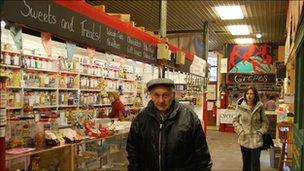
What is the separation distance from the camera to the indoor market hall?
3.04 meters

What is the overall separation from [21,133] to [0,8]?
1455 mm

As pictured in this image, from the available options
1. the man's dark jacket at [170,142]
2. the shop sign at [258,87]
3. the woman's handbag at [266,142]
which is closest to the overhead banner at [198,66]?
the woman's handbag at [266,142]

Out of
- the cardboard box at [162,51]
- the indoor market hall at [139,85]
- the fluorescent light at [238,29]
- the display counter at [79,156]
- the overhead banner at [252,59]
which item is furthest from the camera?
the overhead banner at [252,59]

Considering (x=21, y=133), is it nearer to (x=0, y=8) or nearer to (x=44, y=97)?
(x=0, y=8)

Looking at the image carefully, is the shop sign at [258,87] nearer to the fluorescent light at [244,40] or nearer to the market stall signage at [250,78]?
the market stall signage at [250,78]

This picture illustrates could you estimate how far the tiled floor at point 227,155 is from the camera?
8.52 m

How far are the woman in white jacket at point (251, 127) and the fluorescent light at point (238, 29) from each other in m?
7.76

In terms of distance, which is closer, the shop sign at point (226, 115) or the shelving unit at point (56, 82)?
the shelving unit at point (56, 82)

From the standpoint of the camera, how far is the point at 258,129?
607 cm

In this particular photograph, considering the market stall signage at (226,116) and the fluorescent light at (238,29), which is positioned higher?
the fluorescent light at (238,29)

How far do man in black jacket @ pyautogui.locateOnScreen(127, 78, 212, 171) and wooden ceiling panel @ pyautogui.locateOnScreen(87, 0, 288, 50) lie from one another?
7.75 metres

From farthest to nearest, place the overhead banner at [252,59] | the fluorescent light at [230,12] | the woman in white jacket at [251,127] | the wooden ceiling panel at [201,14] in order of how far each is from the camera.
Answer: the overhead banner at [252,59] → the fluorescent light at [230,12] → the wooden ceiling panel at [201,14] → the woman in white jacket at [251,127]

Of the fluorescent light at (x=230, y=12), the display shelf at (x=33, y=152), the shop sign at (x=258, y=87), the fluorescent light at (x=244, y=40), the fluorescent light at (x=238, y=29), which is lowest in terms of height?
the display shelf at (x=33, y=152)

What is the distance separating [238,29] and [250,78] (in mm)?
3644
